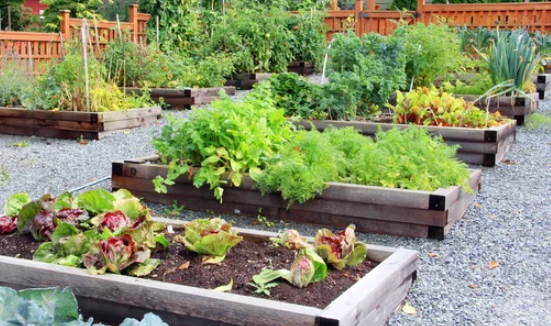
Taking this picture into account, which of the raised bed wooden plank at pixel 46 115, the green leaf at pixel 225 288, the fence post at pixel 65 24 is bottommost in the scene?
the green leaf at pixel 225 288

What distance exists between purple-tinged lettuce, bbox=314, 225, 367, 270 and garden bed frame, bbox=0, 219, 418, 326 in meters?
0.14

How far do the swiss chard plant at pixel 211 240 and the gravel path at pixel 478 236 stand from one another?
2.90 ft

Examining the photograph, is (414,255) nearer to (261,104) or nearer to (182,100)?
(261,104)

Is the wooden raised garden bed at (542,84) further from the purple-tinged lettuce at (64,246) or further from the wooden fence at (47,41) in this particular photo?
the purple-tinged lettuce at (64,246)

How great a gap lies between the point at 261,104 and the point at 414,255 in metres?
2.23

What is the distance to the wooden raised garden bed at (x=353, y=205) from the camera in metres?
4.45

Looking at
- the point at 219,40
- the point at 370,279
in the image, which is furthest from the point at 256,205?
the point at 219,40

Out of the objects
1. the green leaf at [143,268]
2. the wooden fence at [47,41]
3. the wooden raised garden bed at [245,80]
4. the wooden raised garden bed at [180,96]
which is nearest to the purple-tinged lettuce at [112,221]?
the green leaf at [143,268]

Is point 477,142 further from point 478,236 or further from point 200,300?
point 200,300

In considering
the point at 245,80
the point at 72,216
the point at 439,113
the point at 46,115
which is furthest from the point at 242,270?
the point at 245,80

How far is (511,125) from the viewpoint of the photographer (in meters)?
7.21

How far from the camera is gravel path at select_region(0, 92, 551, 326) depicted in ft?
11.4

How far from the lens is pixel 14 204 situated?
155 inches

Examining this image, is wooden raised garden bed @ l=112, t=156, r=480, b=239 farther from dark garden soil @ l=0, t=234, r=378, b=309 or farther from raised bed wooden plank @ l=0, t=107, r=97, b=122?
raised bed wooden plank @ l=0, t=107, r=97, b=122
